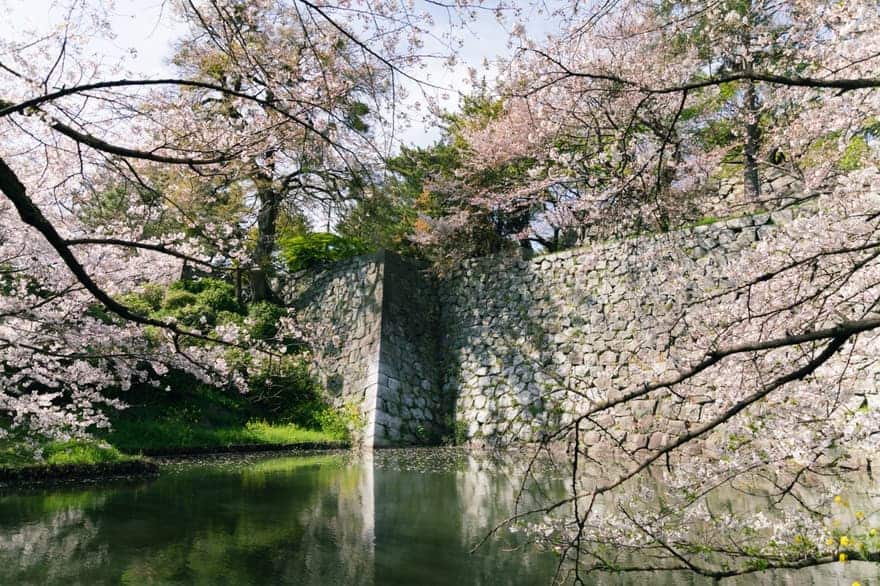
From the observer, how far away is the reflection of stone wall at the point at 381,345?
10.2 meters

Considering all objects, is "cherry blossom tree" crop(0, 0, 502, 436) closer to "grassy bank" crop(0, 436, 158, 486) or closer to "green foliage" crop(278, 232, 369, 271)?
"grassy bank" crop(0, 436, 158, 486)

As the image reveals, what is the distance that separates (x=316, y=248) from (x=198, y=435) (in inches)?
210

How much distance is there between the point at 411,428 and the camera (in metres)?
10.3

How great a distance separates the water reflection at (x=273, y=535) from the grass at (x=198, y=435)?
185cm

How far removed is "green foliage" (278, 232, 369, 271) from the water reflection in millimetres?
7061

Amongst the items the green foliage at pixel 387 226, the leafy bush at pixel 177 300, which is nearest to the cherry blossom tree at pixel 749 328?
the green foliage at pixel 387 226

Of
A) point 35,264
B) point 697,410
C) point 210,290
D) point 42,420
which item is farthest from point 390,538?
point 210,290

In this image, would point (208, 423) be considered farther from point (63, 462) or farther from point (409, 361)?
point (63, 462)

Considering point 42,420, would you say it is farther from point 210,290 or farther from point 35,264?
point 210,290

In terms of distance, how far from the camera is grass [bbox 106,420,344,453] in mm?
7602

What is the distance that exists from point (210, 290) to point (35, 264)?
7.44m

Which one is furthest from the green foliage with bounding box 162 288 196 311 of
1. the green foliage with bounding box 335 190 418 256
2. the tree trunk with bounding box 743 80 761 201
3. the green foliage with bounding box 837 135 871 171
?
the green foliage with bounding box 837 135 871 171

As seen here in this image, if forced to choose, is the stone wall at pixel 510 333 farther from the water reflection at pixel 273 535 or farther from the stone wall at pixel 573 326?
the water reflection at pixel 273 535

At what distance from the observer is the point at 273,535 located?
3.64m
